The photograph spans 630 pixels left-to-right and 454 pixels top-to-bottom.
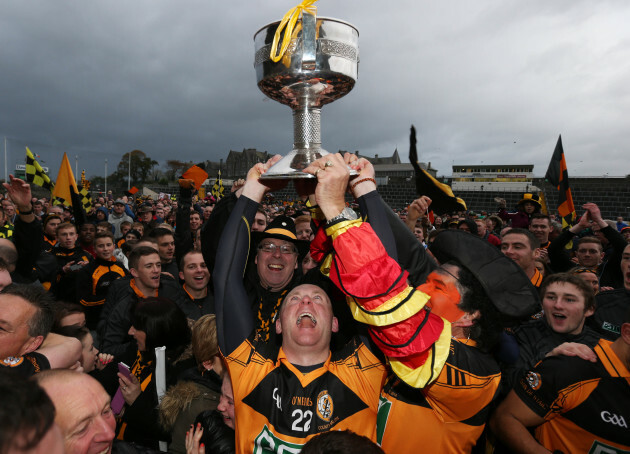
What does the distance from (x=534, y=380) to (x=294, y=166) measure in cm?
188

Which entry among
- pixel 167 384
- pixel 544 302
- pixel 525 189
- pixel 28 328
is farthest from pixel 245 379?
pixel 525 189

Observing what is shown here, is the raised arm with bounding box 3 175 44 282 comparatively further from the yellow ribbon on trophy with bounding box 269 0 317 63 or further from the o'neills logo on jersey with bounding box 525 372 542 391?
the o'neills logo on jersey with bounding box 525 372 542 391

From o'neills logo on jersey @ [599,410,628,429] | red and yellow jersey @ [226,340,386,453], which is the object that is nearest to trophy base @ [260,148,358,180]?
red and yellow jersey @ [226,340,386,453]

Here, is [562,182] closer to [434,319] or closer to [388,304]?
[434,319]

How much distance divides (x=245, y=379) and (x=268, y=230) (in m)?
1.32

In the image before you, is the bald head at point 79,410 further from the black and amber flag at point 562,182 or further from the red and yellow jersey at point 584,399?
the black and amber flag at point 562,182

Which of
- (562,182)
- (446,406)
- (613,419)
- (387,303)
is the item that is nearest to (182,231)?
(446,406)

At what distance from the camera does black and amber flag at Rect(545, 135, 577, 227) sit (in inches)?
298

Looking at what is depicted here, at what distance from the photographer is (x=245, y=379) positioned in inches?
76.8

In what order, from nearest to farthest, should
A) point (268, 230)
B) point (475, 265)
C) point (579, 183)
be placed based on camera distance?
point (475, 265) → point (268, 230) → point (579, 183)

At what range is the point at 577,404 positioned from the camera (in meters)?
2.21

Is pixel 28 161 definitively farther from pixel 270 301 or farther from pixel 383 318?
pixel 383 318

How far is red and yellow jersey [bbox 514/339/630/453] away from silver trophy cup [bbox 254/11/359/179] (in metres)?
1.83

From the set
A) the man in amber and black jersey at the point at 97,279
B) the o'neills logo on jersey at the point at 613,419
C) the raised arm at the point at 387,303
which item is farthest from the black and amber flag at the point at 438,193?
the man in amber and black jersey at the point at 97,279
